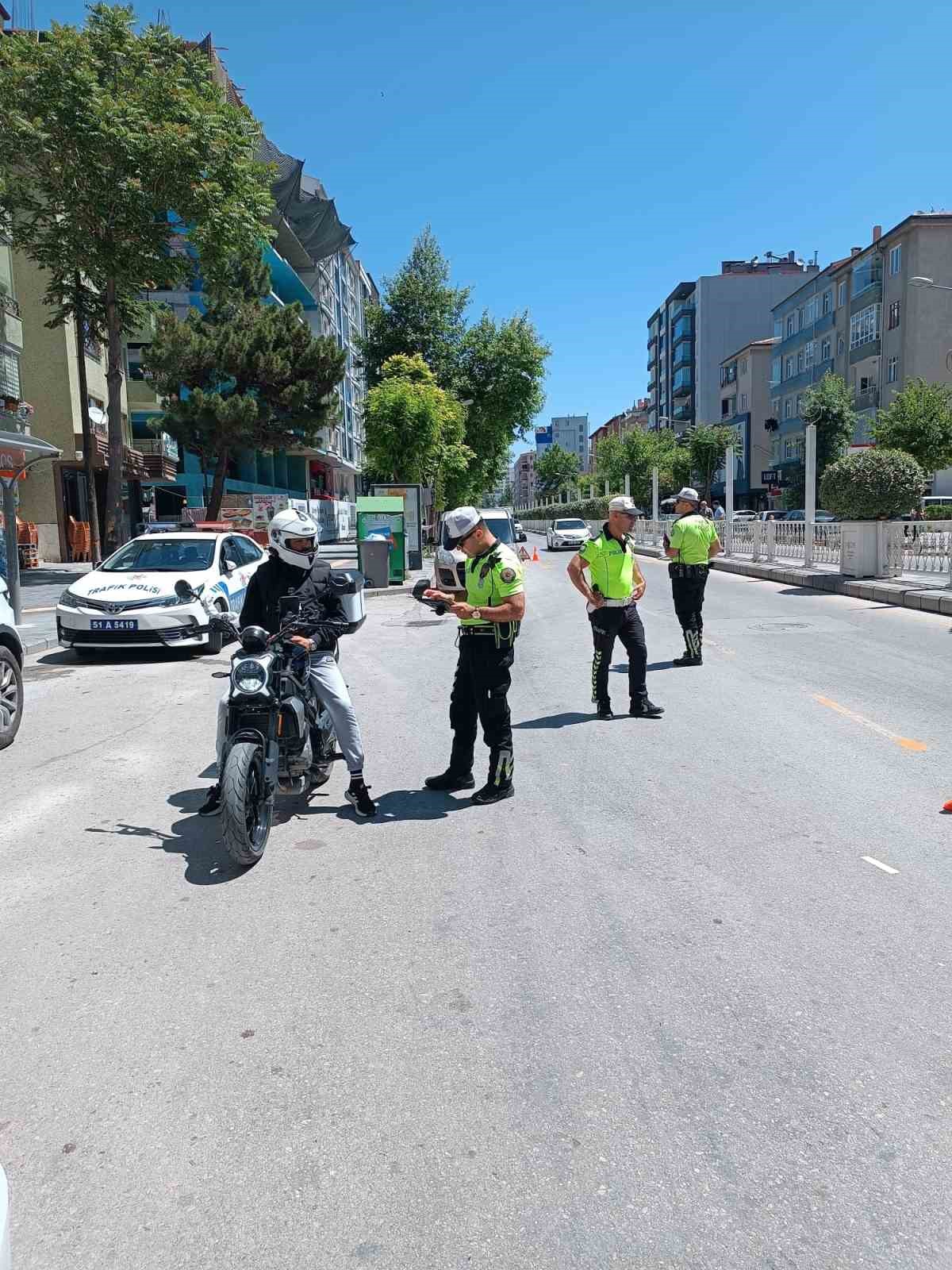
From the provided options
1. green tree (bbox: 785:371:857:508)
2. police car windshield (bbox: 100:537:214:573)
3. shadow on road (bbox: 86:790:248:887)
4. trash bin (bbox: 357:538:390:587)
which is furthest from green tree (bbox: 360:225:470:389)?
shadow on road (bbox: 86:790:248:887)

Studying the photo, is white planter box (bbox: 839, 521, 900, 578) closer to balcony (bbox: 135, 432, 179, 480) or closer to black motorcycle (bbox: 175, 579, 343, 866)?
black motorcycle (bbox: 175, 579, 343, 866)

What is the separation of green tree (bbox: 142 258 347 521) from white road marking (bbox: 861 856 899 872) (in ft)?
104

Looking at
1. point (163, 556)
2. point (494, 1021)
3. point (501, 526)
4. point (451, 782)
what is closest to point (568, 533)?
point (501, 526)

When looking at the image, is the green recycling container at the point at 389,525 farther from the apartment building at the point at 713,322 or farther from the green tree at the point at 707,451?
the apartment building at the point at 713,322

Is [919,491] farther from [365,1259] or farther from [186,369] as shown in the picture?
[186,369]

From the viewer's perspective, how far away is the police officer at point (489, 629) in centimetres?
564

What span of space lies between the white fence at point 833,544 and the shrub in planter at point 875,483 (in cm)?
43

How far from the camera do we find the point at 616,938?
3.87m

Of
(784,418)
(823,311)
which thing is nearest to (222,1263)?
(823,311)

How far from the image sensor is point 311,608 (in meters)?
5.39

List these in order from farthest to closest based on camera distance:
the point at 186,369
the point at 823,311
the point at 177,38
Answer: the point at 823,311 < the point at 186,369 < the point at 177,38

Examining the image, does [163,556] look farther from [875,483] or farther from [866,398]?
[866,398]

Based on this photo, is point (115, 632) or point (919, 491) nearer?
point (115, 632)

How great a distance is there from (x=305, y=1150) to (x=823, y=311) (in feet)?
210
